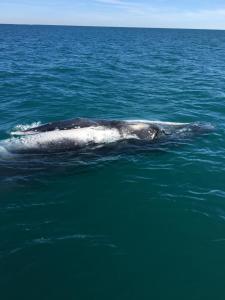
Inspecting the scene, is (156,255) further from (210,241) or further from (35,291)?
(35,291)

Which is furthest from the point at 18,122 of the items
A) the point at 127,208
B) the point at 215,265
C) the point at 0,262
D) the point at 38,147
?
the point at 215,265

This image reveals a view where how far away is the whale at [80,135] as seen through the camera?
1681cm

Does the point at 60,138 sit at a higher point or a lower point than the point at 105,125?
lower

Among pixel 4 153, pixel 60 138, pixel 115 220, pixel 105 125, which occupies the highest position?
pixel 105 125

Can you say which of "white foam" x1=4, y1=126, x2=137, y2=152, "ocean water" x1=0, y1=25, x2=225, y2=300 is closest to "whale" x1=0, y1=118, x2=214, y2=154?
"white foam" x1=4, y1=126, x2=137, y2=152

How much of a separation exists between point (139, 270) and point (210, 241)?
2.61 m

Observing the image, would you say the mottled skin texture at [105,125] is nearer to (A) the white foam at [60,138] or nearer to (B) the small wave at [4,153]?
(A) the white foam at [60,138]

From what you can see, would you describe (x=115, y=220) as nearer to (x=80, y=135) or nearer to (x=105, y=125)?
(x=80, y=135)

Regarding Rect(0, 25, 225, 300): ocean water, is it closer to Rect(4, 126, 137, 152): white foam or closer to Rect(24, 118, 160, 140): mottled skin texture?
Rect(4, 126, 137, 152): white foam

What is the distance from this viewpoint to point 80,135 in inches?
682

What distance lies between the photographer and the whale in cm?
1681

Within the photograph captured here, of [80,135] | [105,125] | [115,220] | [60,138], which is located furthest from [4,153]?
[115,220]

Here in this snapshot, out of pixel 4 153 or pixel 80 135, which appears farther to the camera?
pixel 80 135

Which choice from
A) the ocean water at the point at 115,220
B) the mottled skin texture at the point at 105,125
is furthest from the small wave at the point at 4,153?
the mottled skin texture at the point at 105,125
